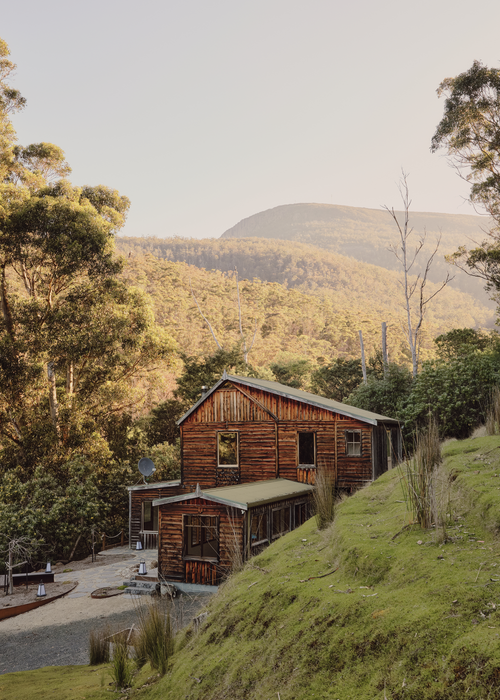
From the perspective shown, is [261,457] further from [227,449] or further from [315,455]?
[227,449]

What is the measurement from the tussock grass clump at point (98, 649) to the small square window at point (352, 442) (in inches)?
475

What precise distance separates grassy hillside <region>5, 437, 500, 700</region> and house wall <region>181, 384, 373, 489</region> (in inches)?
455

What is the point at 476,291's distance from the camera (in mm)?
145250

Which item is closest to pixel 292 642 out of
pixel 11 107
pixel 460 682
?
pixel 460 682

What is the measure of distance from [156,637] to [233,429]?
14001 millimetres

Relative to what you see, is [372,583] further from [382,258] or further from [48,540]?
[382,258]

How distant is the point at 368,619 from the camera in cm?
433

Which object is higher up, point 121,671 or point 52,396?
point 52,396

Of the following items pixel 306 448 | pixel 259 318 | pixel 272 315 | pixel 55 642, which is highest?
pixel 272 315

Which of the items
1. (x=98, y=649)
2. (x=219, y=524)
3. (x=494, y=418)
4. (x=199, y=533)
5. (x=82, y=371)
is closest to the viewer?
(x=98, y=649)

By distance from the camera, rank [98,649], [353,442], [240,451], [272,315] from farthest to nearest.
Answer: [272,315] < [240,451] < [353,442] < [98,649]

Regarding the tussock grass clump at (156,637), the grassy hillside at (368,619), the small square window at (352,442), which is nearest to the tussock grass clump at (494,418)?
the grassy hillside at (368,619)

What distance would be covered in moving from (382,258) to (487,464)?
614 feet

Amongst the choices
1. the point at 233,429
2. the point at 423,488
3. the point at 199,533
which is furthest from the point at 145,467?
the point at 423,488
